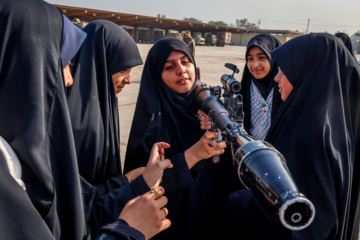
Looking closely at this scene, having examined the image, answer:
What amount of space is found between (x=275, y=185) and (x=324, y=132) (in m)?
0.74

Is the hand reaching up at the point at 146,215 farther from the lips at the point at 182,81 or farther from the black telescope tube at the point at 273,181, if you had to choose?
the lips at the point at 182,81

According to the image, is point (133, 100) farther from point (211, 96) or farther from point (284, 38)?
point (284, 38)

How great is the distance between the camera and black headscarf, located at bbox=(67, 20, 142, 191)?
1695 millimetres

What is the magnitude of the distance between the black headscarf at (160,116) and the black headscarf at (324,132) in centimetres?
78

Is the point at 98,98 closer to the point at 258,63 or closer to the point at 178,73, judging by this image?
the point at 178,73

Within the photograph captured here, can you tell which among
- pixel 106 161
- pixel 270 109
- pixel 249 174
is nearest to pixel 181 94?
pixel 106 161

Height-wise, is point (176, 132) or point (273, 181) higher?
point (273, 181)

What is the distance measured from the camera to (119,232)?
1.08m

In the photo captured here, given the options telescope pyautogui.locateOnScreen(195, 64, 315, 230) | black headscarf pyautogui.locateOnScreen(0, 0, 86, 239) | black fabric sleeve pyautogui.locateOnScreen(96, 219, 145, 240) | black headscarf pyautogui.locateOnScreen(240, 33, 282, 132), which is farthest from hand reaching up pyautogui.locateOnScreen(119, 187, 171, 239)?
black headscarf pyautogui.locateOnScreen(240, 33, 282, 132)

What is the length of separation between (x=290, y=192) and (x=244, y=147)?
25 cm

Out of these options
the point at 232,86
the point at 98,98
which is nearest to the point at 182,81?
the point at 232,86

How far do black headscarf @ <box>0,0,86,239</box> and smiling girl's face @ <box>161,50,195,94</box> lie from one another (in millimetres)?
1254

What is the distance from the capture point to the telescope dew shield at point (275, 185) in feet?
2.49

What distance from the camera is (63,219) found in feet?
3.36
